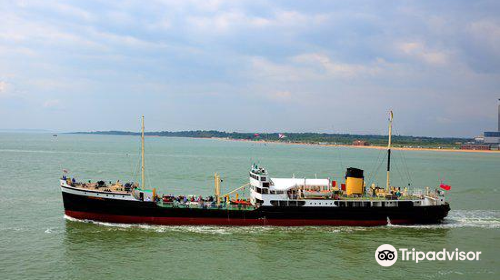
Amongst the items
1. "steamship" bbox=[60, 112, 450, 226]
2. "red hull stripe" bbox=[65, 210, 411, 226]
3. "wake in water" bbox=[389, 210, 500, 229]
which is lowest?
"wake in water" bbox=[389, 210, 500, 229]

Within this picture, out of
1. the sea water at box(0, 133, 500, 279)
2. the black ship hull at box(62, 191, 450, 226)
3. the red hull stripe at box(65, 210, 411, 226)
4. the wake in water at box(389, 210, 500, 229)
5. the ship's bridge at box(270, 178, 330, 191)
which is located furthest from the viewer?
the wake in water at box(389, 210, 500, 229)

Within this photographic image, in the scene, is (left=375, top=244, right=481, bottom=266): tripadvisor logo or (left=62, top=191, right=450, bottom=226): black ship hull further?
(left=62, top=191, right=450, bottom=226): black ship hull

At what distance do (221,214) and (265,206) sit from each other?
151 inches

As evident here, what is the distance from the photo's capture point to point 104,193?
3350cm

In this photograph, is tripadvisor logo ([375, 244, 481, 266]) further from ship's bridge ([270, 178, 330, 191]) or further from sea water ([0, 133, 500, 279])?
ship's bridge ([270, 178, 330, 191])

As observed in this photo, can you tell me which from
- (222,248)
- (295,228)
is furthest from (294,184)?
(222,248)

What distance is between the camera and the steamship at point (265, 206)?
33781 mm

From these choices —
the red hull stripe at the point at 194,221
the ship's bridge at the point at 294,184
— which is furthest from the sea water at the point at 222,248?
the ship's bridge at the point at 294,184

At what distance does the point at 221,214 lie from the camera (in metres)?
34.1

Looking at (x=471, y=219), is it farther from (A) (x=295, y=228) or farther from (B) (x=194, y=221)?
(B) (x=194, y=221)

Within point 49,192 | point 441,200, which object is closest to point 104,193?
point 49,192

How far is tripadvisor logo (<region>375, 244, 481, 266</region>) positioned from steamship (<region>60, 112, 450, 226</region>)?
22.5 feet

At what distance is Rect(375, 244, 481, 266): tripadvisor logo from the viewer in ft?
87.0

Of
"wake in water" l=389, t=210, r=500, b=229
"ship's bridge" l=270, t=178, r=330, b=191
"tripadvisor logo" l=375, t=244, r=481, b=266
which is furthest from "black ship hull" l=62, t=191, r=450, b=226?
"tripadvisor logo" l=375, t=244, r=481, b=266
